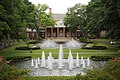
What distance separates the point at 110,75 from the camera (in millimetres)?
14711

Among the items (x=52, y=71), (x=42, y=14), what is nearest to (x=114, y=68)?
(x=52, y=71)

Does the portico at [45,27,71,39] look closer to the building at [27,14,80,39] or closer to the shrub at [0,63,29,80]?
the building at [27,14,80,39]

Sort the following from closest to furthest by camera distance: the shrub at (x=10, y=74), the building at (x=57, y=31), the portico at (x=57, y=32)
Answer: the shrub at (x=10, y=74) < the building at (x=57, y=31) < the portico at (x=57, y=32)

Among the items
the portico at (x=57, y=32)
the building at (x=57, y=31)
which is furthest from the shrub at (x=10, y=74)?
the portico at (x=57, y=32)

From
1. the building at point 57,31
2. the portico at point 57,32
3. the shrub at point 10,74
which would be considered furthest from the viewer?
the portico at point 57,32

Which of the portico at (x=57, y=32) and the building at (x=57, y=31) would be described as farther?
the portico at (x=57, y=32)

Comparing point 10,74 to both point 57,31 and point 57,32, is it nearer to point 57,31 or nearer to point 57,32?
point 57,31

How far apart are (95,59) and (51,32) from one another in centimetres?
6406

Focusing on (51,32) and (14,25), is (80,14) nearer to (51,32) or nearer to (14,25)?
(51,32)

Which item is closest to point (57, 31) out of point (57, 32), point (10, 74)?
point (57, 32)

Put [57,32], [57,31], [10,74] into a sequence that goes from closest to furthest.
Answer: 1. [10,74]
2. [57,31]
3. [57,32]

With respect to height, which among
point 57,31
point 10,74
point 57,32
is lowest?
point 57,32

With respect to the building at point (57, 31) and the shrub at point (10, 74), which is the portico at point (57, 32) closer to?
the building at point (57, 31)

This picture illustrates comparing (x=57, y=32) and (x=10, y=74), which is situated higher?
(x=10, y=74)
